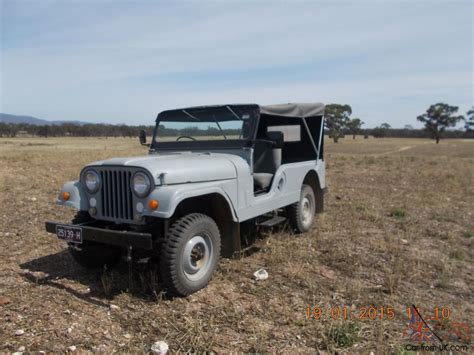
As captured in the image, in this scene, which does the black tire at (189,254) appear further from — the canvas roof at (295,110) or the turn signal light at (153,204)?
the canvas roof at (295,110)

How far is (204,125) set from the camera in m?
5.42

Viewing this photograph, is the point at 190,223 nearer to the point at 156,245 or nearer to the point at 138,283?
the point at 156,245

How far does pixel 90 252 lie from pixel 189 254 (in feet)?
4.19

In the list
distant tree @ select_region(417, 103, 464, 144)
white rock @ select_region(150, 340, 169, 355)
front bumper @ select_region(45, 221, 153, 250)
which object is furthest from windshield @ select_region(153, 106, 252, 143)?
distant tree @ select_region(417, 103, 464, 144)

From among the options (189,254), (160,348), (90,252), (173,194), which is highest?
(173,194)

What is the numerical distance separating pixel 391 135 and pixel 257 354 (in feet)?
317

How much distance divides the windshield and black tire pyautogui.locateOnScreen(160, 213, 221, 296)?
160cm

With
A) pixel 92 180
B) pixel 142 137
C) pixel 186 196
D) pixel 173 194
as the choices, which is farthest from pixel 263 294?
pixel 142 137

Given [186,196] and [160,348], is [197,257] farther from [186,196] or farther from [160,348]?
[160,348]

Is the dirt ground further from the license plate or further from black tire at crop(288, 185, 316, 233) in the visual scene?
the license plate

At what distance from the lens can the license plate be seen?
12.3 ft

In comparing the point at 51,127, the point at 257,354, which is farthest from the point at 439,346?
the point at 51,127

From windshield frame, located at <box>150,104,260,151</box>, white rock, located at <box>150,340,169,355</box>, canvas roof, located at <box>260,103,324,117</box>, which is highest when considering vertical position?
canvas roof, located at <box>260,103,324,117</box>

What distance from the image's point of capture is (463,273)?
15.1 ft
